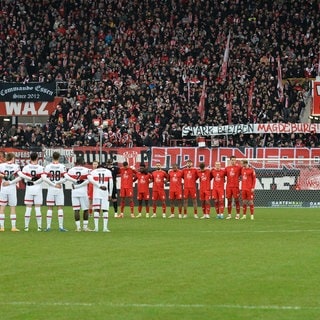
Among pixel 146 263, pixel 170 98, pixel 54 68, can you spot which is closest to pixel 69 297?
pixel 146 263

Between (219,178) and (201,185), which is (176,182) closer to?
(201,185)

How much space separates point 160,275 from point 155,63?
42.7 metres

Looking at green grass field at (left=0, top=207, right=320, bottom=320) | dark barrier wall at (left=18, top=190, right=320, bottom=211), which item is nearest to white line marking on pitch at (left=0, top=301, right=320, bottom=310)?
green grass field at (left=0, top=207, right=320, bottom=320)

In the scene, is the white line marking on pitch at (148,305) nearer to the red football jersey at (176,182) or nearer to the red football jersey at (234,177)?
the red football jersey at (234,177)

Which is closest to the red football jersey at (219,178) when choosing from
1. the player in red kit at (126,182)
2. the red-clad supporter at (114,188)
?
the player in red kit at (126,182)

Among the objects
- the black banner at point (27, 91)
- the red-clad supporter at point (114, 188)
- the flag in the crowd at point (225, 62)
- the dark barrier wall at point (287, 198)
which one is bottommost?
the dark barrier wall at point (287, 198)

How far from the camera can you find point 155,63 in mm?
58062

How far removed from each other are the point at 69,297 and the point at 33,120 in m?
43.5

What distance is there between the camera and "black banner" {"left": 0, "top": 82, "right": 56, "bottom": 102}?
53.7 metres

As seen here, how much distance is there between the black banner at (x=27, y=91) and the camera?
5369 centimetres

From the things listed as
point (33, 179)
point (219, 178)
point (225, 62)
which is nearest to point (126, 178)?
point (219, 178)

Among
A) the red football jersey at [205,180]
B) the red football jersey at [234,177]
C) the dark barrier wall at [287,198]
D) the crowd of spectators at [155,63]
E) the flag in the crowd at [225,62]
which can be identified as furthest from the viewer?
the flag in the crowd at [225,62]

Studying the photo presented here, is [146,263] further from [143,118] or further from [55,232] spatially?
[143,118]

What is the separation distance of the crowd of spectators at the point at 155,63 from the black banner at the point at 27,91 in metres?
0.99
